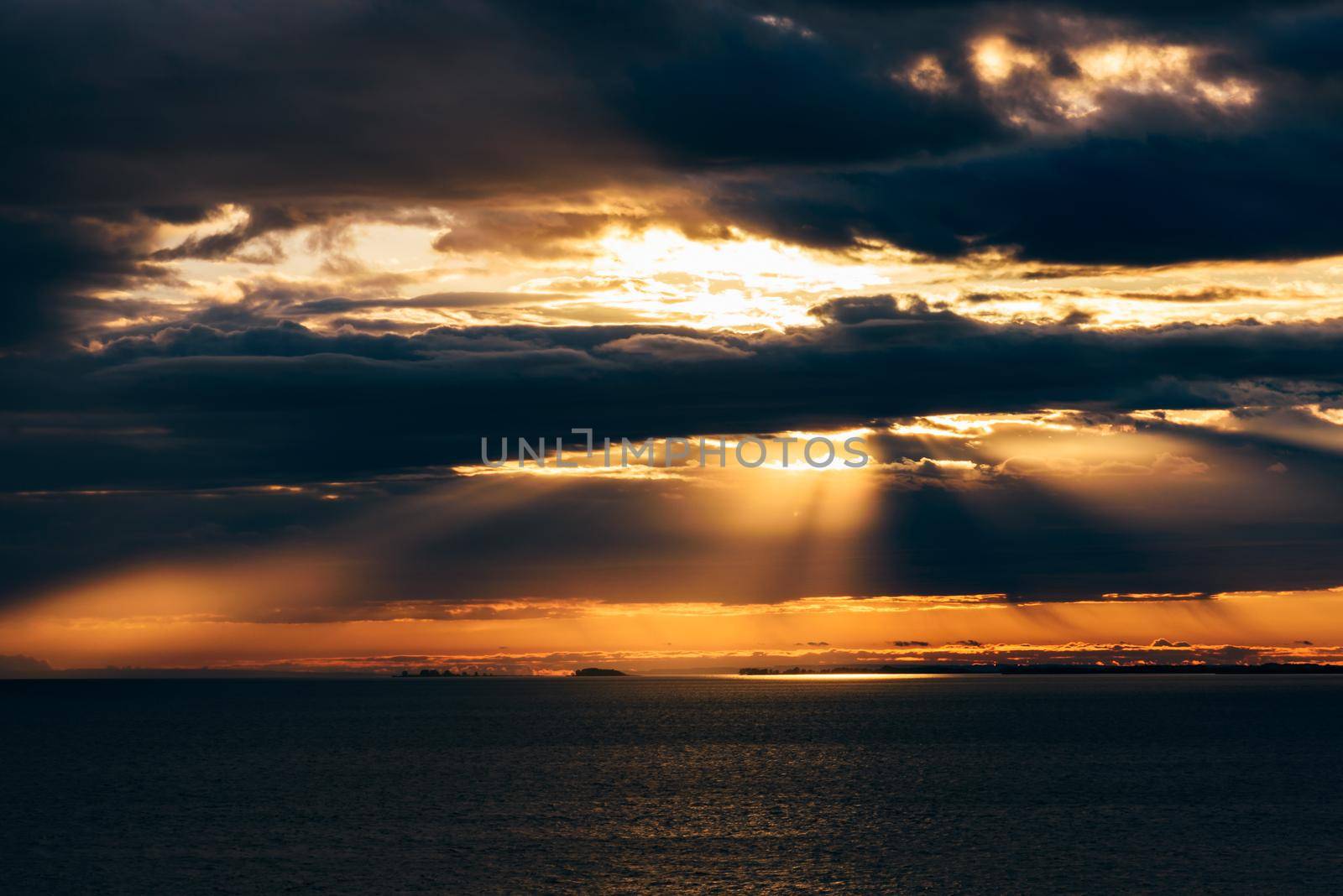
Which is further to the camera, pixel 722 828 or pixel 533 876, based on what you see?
pixel 722 828

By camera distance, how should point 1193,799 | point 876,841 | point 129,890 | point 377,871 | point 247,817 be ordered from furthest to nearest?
point 1193,799 < point 247,817 < point 876,841 < point 377,871 < point 129,890

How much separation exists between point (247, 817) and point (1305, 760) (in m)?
117

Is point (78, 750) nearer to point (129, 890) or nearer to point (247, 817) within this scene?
point (247, 817)

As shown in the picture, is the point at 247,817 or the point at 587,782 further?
the point at 587,782

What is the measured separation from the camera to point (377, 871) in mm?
81000

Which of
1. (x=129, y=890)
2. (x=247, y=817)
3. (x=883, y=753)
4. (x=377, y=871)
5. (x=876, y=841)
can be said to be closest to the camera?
(x=129, y=890)

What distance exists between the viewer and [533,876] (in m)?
79.6

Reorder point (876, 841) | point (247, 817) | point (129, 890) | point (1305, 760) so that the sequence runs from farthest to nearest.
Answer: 1. point (1305, 760)
2. point (247, 817)
3. point (876, 841)
4. point (129, 890)

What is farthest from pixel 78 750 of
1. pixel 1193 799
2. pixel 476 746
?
pixel 1193 799

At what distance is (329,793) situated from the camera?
123 metres

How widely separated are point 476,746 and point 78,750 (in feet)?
167

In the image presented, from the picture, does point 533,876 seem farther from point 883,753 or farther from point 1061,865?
point 883,753

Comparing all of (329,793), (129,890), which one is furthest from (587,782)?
(129,890)

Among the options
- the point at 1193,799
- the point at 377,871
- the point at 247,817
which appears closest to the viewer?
the point at 377,871
